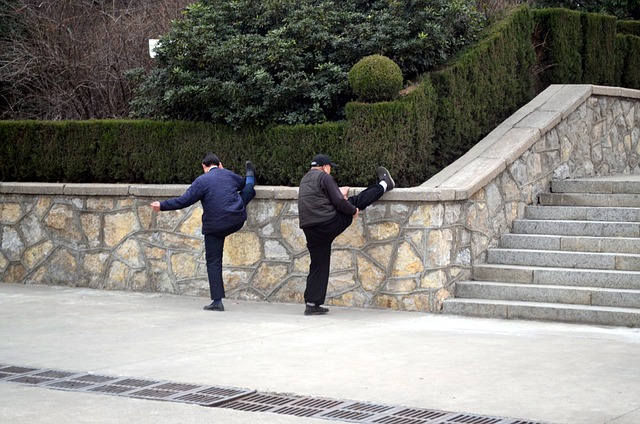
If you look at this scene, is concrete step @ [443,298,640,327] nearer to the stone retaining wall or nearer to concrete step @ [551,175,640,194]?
the stone retaining wall

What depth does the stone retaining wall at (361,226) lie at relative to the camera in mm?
11273

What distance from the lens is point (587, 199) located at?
1268 centimetres

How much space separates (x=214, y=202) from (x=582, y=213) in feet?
14.0

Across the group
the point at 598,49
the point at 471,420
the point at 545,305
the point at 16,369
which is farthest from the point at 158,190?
the point at 471,420

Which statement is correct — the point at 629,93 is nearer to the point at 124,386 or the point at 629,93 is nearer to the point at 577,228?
the point at 577,228

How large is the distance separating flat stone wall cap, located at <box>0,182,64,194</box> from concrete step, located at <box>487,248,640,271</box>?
18.0 feet

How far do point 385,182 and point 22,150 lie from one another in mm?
5617

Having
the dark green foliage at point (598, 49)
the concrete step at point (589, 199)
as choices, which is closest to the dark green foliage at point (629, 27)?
the dark green foliage at point (598, 49)

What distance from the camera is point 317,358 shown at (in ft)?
28.7

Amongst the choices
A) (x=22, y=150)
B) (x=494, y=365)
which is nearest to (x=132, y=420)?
(x=494, y=365)

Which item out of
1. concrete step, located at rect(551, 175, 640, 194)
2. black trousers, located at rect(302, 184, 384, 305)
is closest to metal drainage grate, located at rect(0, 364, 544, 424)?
black trousers, located at rect(302, 184, 384, 305)

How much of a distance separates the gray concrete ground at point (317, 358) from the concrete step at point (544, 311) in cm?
16

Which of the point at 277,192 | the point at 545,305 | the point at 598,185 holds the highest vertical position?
the point at 598,185

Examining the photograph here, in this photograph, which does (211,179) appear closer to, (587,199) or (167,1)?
(587,199)
